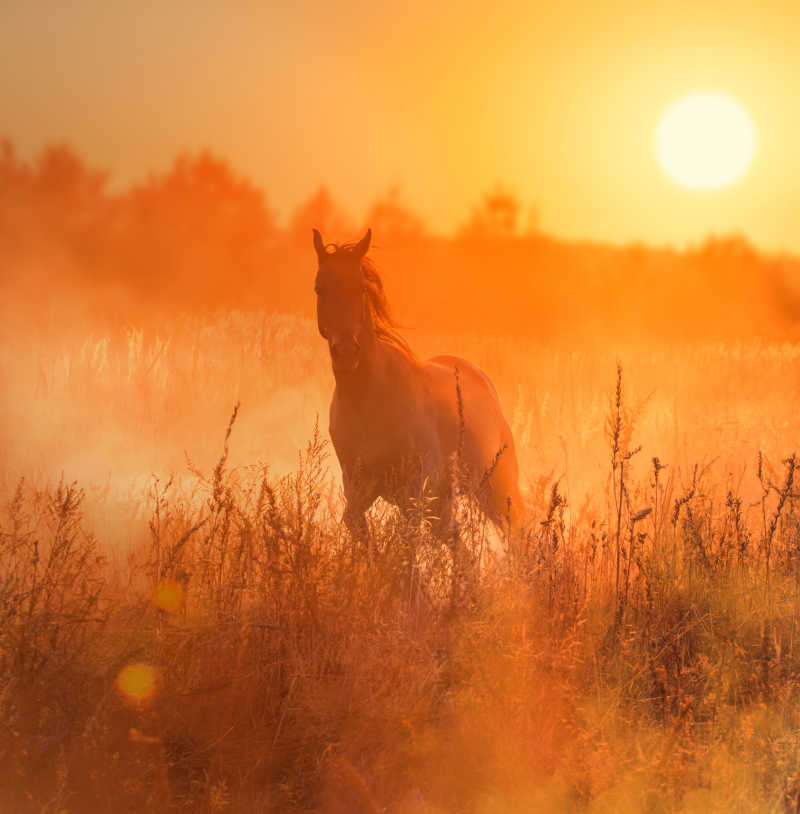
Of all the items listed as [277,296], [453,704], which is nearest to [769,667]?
[453,704]

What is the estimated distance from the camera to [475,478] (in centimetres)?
557

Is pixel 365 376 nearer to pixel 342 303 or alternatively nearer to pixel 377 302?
pixel 342 303

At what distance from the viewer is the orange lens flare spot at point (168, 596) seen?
11.2 ft

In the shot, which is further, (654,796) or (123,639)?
(123,639)

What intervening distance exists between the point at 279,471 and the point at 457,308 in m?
22.5

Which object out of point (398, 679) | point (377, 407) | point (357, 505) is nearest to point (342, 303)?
point (377, 407)

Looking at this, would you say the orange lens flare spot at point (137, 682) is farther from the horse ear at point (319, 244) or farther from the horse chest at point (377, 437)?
the horse ear at point (319, 244)

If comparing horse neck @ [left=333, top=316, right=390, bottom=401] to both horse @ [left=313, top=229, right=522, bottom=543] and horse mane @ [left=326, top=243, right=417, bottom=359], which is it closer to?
horse @ [left=313, top=229, right=522, bottom=543]

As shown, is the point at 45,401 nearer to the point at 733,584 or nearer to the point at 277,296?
the point at 733,584

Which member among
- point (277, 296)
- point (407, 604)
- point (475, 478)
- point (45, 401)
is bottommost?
point (407, 604)

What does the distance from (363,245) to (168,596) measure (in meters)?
2.42

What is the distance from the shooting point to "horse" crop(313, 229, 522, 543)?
15.9 ft

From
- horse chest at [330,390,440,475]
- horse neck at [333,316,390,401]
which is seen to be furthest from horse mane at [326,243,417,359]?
horse chest at [330,390,440,475]

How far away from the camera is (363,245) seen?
5031 mm
